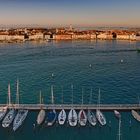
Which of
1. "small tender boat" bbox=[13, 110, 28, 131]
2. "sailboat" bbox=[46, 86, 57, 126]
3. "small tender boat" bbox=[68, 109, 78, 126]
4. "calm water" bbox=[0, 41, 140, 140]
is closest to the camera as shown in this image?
"calm water" bbox=[0, 41, 140, 140]

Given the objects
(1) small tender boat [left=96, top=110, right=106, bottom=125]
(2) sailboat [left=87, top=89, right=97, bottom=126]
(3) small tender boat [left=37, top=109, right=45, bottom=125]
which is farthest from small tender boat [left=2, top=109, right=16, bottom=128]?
(1) small tender boat [left=96, top=110, right=106, bottom=125]

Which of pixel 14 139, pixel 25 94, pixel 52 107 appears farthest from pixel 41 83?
pixel 14 139

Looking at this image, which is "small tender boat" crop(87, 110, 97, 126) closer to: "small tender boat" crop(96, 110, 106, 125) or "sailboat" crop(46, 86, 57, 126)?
"small tender boat" crop(96, 110, 106, 125)

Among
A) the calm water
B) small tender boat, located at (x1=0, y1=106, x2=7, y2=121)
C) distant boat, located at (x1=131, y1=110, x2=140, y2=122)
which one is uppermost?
small tender boat, located at (x1=0, y1=106, x2=7, y2=121)

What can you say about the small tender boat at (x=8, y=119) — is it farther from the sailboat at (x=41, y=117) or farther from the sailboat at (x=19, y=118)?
the sailboat at (x=41, y=117)

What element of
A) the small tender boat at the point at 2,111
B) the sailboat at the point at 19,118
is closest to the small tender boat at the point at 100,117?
the sailboat at the point at 19,118

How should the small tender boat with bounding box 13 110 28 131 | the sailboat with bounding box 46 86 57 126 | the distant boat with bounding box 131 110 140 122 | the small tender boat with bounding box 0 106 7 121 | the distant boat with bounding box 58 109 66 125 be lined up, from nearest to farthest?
the small tender boat with bounding box 13 110 28 131 < the sailboat with bounding box 46 86 57 126 < the distant boat with bounding box 58 109 66 125 < the small tender boat with bounding box 0 106 7 121 < the distant boat with bounding box 131 110 140 122

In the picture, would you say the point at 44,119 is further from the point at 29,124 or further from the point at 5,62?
the point at 5,62
